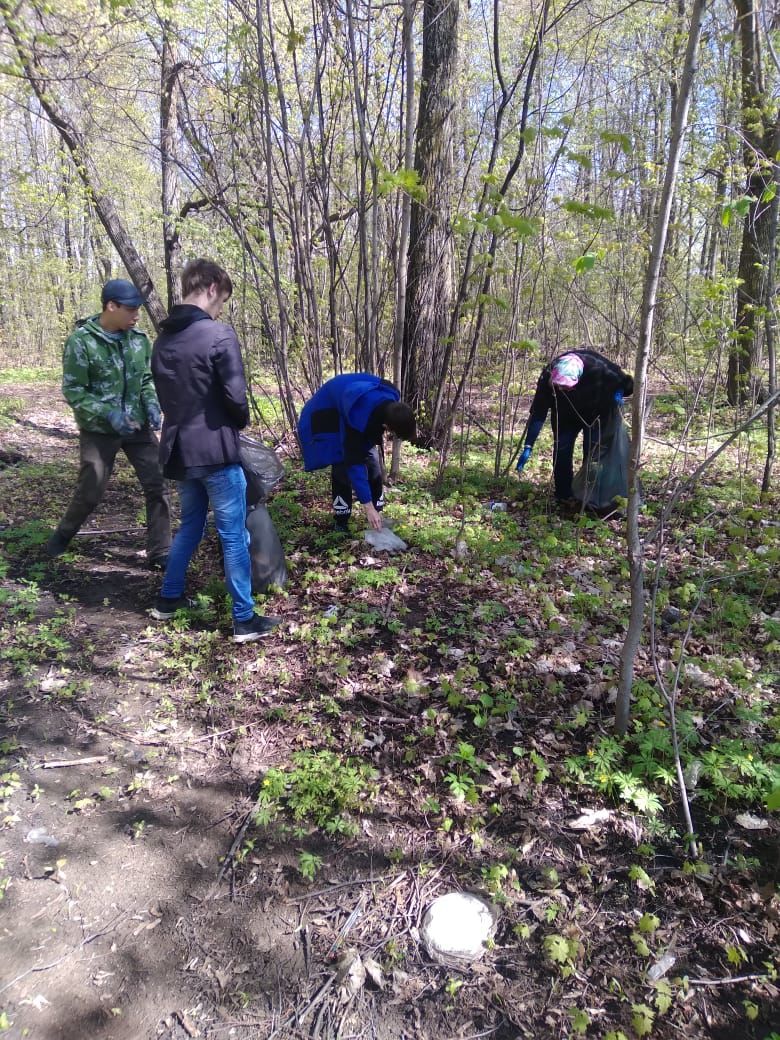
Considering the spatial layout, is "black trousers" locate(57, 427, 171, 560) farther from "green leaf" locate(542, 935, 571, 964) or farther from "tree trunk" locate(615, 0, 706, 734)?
"green leaf" locate(542, 935, 571, 964)

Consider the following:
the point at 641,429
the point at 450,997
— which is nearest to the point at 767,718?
the point at 641,429

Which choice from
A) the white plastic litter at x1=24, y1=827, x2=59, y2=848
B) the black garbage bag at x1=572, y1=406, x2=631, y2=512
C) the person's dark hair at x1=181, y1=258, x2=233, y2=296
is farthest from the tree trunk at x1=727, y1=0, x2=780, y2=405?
the white plastic litter at x1=24, y1=827, x2=59, y2=848

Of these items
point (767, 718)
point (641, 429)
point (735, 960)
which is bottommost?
point (735, 960)

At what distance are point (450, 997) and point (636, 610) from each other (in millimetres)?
1532

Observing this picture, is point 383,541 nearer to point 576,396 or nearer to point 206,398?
point 206,398

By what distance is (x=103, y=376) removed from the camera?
153 inches

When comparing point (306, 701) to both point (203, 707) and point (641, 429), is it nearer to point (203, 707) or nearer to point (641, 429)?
point (203, 707)

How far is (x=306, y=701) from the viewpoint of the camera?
10.2 ft

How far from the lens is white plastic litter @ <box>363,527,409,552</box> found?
455 centimetres

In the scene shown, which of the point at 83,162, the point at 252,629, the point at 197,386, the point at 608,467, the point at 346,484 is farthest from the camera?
the point at 83,162

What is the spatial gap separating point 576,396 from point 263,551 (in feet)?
9.44

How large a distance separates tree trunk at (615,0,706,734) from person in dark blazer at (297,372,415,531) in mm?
1879

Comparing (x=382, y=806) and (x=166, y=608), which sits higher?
(x=166, y=608)

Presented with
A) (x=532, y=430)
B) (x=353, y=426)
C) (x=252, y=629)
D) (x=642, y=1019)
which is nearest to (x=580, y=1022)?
(x=642, y=1019)
